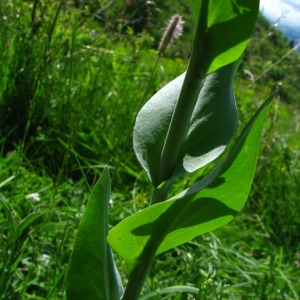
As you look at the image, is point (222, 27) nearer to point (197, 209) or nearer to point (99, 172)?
point (197, 209)

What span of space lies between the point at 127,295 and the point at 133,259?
9 centimetres

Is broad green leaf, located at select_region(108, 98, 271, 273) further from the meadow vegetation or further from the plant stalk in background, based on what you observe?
the meadow vegetation

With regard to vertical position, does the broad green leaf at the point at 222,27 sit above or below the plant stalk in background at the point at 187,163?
above

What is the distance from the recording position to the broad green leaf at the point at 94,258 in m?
0.73

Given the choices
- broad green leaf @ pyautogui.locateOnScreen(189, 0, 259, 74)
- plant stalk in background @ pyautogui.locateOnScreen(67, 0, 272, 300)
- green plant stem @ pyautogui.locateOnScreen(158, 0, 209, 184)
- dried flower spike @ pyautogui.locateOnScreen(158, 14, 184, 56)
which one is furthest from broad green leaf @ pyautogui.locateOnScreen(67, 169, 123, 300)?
dried flower spike @ pyautogui.locateOnScreen(158, 14, 184, 56)

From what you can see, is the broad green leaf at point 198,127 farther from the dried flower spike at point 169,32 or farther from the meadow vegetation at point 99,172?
the dried flower spike at point 169,32

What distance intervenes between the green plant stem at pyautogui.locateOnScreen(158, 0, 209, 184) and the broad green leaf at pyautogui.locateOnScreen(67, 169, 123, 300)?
109 millimetres

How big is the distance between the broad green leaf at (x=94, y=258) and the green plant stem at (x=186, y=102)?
11cm

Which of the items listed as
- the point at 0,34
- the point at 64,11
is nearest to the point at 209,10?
the point at 0,34

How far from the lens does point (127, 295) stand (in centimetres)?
85

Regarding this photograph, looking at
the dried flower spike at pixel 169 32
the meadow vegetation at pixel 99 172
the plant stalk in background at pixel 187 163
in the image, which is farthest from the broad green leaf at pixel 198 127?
the dried flower spike at pixel 169 32

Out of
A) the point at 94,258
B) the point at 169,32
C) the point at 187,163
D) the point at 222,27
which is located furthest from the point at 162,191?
the point at 169,32

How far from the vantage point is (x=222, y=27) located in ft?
2.22

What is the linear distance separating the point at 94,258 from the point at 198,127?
0.96ft
